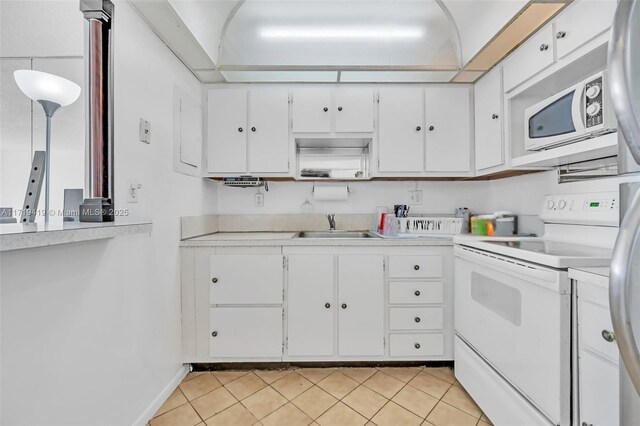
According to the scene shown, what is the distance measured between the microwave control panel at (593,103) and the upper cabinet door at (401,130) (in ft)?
3.26

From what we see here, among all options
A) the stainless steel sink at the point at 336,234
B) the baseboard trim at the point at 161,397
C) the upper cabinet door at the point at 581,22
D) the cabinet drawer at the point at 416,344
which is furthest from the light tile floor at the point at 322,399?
the upper cabinet door at the point at 581,22

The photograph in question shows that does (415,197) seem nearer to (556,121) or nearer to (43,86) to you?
(556,121)

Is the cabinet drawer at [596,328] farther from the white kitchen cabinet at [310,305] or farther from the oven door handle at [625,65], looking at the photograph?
the white kitchen cabinet at [310,305]

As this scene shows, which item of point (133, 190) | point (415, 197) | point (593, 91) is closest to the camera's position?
point (593, 91)

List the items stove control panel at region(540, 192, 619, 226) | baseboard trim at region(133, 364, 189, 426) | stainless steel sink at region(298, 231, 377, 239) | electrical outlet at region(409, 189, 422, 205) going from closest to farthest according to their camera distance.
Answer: stove control panel at region(540, 192, 619, 226)
baseboard trim at region(133, 364, 189, 426)
stainless steel sink at region(298, 231, 377, 239)
electrical outlet at region(409, 189, 422, 205)

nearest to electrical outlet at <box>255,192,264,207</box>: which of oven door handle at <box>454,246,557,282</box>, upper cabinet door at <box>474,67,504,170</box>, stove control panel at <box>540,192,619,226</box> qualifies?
oven door handle at <box>454,246,557,282</box>

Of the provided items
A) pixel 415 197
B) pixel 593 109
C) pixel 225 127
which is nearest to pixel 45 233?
pixel 225 127

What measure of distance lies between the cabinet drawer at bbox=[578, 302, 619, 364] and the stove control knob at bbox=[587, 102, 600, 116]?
759 millimetres

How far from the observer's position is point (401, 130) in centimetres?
201

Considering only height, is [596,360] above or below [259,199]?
below

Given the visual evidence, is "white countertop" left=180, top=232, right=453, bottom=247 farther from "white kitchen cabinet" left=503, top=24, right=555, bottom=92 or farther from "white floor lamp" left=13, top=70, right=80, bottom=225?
"white kitchen cabinet" left=503, top=24, right=555, bottom=92

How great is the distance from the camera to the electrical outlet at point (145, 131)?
1333 millimetres

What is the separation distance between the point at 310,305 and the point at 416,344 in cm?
76

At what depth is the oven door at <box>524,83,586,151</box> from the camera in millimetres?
1107
